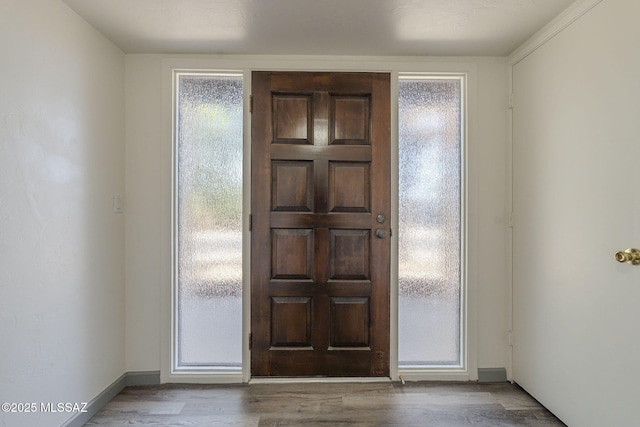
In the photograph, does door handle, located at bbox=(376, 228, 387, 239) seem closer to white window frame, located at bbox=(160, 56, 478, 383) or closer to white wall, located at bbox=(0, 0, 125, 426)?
white window frame, located at bbox=(160, 56, 478, 383)

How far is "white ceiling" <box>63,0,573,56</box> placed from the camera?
5.97 ft

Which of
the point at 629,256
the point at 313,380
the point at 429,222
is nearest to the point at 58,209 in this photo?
the point at 313,380

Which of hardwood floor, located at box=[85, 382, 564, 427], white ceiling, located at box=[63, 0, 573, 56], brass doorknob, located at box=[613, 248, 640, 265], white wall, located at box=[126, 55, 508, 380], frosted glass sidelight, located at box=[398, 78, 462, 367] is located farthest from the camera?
frosted glass sidelight, located at box=[398, 78, 462, 367]

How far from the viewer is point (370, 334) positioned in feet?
7.95

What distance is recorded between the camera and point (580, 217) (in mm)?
1808

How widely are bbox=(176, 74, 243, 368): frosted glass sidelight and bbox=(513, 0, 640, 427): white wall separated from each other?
1888 mm

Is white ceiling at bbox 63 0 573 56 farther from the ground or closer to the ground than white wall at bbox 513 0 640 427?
farther from the ground

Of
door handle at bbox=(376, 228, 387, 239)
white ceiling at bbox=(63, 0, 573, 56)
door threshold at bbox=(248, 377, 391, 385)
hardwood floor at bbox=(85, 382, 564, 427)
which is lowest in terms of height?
hardwood floor at bbox=(85, 382, 564, 427)

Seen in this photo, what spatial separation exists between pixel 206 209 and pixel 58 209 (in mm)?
852

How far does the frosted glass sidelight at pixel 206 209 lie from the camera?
2449 millimetres

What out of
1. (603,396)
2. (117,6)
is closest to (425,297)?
(603,396)

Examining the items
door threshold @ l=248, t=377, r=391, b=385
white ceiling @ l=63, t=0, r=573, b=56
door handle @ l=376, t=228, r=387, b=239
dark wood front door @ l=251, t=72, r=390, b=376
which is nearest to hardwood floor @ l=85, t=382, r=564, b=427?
door threshold @ l=248, t=377, r=391, b=385

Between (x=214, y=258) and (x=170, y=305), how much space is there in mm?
418

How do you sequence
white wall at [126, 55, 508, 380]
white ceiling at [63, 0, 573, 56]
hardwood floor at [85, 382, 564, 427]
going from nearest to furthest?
white ceiling at [63, 0, 573, 56], hardwood floor at [85, 382, 564, 427], white wall at [126, 55, 508, 380]
